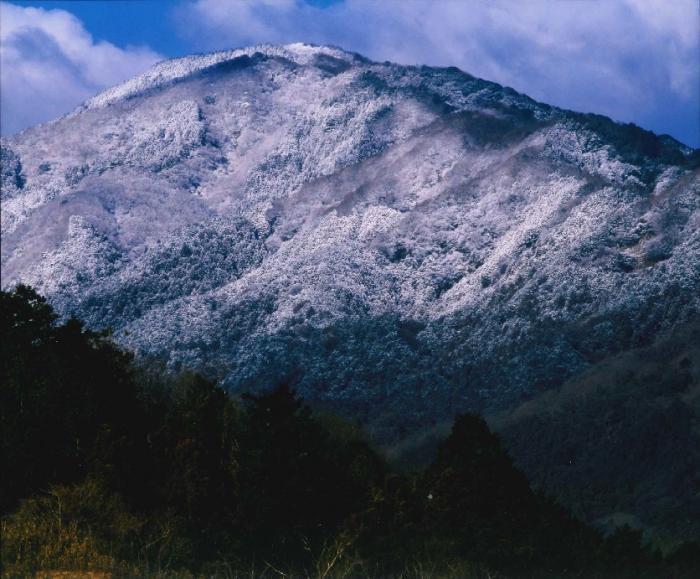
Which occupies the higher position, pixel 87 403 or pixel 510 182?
pixel 510 182

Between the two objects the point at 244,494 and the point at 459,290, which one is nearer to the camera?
the point at 244,494

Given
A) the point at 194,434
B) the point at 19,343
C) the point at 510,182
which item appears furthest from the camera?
the point at 510,182

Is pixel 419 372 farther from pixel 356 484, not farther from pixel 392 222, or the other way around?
A: pixel 356 484

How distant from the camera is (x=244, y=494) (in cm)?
3164

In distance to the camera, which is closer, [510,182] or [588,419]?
[588,419]

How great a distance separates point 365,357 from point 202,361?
2367 centimetres

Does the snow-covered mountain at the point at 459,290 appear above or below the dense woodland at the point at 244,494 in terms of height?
above

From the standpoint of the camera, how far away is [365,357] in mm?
154000

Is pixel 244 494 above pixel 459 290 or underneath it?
underneath

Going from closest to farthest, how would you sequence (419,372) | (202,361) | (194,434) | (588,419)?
(194,434), (588,419), (419,372), (202,361)

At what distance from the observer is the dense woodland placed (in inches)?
918

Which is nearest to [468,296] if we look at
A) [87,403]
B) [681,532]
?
[681,532]

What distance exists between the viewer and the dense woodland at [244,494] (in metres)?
23.3

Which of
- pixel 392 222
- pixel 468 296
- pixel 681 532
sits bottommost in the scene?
pixel 681 532
